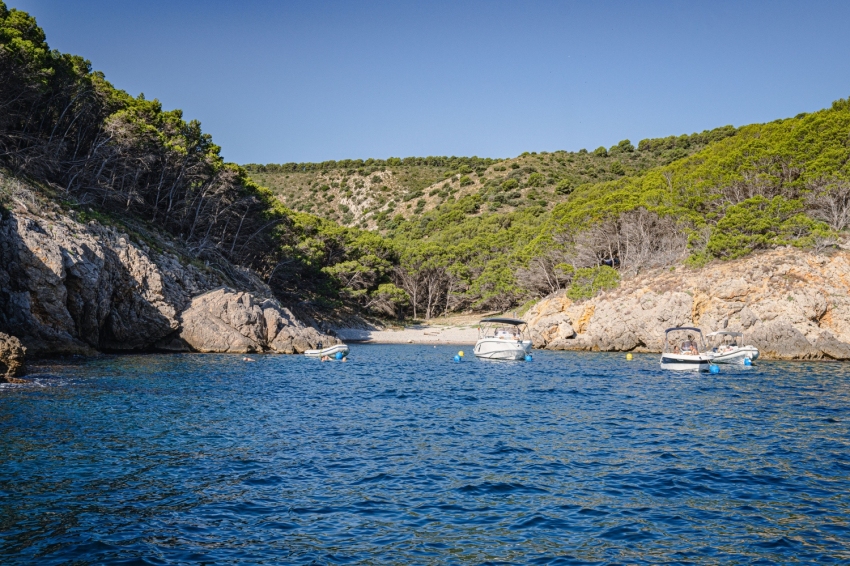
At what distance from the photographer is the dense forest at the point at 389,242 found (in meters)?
38.7

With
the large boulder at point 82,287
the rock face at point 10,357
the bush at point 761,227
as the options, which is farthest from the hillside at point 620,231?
the rock face at point 10,357

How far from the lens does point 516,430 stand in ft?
52.3

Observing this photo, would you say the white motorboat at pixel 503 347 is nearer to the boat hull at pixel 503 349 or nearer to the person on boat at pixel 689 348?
the boat hull at pixel 503 349

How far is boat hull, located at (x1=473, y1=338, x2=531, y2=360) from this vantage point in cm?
3881

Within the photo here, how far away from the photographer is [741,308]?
39344mm

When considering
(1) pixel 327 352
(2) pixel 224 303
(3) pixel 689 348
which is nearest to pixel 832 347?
(3) pixel 689 348

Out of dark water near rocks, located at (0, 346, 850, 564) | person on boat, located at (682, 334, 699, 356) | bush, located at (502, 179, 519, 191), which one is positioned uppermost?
bush, located at (502, 179, 519, 191)

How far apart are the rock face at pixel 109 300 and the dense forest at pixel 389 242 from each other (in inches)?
195

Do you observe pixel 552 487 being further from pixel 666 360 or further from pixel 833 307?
pixel 833 307

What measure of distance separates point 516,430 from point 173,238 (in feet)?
126

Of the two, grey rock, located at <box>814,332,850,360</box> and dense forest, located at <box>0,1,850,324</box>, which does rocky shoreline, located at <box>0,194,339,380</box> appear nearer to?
dense forest, located at <box>0,1,850,324</box>

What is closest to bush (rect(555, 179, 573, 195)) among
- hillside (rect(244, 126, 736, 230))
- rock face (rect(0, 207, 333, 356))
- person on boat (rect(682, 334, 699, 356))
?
hillside (rect(244, 126, 736, 230))

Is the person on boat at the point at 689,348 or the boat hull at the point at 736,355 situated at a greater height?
the person on boat at the point at 689,348

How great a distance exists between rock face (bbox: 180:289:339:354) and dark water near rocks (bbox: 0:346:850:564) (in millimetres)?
14507
